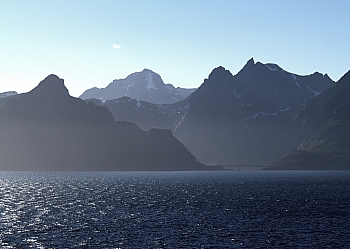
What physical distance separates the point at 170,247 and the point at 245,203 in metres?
64.2

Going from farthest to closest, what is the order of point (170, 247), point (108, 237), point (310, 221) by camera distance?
1. point (310, 221)
2. point (108, 237)
3. point (170, 247)

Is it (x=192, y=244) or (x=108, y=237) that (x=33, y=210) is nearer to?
(x=108, y=237)

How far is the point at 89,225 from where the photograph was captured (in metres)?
84.2

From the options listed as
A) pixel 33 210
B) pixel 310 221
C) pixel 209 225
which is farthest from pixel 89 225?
pixel 310 221

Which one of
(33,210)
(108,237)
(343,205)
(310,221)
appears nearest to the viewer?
(108,237)

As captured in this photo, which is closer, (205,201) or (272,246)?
(272,246)

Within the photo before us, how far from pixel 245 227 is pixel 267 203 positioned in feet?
146

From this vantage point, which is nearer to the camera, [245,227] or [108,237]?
[108,237]

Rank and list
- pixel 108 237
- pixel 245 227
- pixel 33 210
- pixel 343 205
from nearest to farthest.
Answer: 1. pixel 108 237
2. pixel 245 227
3. pixel 33 210
4. pixel 343 205

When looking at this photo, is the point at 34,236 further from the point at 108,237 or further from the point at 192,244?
the point at 192,244

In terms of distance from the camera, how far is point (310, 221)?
3469 inches

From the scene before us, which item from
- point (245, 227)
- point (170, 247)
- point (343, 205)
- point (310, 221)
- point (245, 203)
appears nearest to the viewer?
point (170, 247)

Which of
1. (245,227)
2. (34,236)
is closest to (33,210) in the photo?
(34,236)

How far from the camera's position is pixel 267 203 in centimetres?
12344
